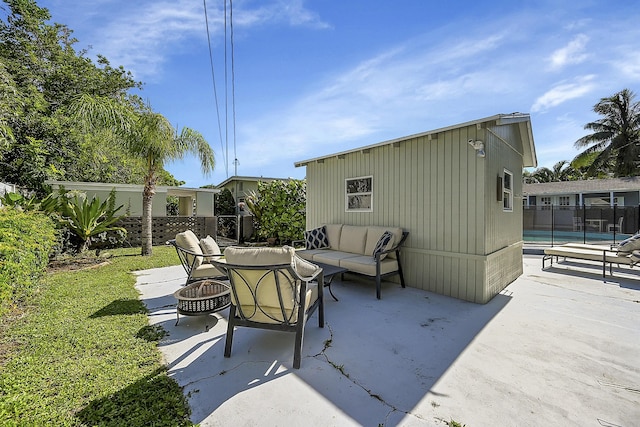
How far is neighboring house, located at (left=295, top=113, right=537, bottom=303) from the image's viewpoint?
4621mm

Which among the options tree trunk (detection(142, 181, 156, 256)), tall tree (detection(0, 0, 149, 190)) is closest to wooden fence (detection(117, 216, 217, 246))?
tall tree (detection(0, 0, 149, 190))

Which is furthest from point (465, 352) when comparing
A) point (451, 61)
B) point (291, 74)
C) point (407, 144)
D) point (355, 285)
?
point (291, 74)

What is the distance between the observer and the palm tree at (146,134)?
24.9 ft

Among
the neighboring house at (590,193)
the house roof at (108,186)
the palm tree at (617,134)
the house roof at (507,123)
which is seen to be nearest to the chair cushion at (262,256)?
the house roof at (507,123)

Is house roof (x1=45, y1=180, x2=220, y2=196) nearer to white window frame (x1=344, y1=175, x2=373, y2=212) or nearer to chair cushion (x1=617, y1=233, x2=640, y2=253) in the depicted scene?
white window frame (x1=344, y1=175, x2=373, y2=212)

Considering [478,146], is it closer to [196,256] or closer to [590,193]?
[196,256]

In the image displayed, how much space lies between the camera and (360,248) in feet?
19.6

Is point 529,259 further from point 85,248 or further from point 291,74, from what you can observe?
point 85,248

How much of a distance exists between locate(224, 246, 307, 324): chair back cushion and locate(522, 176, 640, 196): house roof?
64.5 feet

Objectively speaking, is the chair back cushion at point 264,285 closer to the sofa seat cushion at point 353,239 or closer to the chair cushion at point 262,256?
A: the chair cushion at point 262,256

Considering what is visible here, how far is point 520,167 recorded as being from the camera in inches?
263

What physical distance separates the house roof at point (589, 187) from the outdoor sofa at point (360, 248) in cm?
1644

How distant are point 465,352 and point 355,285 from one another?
2.78 metres

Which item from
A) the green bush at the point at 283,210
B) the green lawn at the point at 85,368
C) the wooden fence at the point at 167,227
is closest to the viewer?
the green lawn at the point at 85,368
